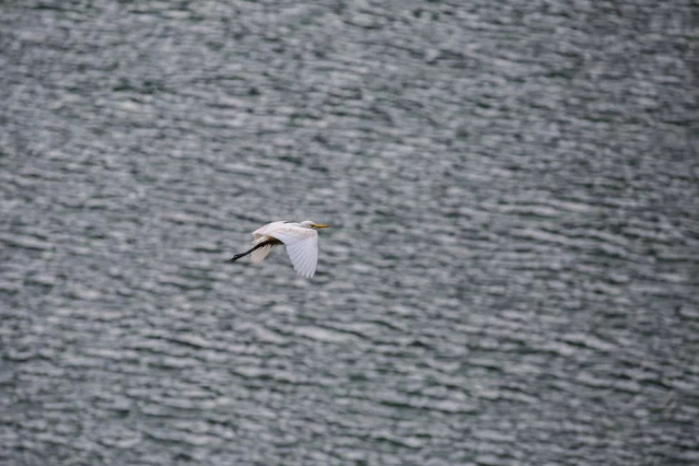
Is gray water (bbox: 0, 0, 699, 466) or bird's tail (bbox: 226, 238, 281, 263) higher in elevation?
bird's tail (bbox: 226, 238, 281, 263)

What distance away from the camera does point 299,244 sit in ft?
9.91

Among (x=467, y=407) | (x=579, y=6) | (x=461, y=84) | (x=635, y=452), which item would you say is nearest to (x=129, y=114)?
(x=461, y=84)

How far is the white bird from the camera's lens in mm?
2918

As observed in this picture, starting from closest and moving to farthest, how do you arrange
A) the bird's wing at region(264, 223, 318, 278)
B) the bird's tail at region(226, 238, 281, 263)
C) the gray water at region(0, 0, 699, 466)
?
the bird's wing at region(264, 223, 318, 278) → the bird's tail at region(226, 238, 281, 263) → the gray water at region(0, 0, 699, 466)

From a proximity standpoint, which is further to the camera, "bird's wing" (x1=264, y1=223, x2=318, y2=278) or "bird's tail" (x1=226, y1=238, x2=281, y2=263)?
"bird's tail" (x1=226, y1=238, x2=281, y2=263)

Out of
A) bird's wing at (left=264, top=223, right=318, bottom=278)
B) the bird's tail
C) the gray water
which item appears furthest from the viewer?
the gray water

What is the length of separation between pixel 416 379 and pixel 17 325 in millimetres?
5144

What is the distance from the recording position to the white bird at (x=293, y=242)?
2.92m

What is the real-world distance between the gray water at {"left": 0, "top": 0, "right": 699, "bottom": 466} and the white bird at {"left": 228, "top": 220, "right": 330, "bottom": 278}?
7.43 meters

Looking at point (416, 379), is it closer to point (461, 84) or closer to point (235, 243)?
point (235, 243)

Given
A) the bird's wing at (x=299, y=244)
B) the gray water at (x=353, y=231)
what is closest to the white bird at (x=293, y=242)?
the bird's wing at (x=299, y=244)

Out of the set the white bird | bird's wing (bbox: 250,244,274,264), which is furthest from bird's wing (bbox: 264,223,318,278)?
bird's wing (bbox: 250,244,274,264)

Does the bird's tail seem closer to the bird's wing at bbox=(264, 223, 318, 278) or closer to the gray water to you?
the bird's wing at bbox=(264, 223, 318, 278)

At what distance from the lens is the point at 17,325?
36.0 feet
